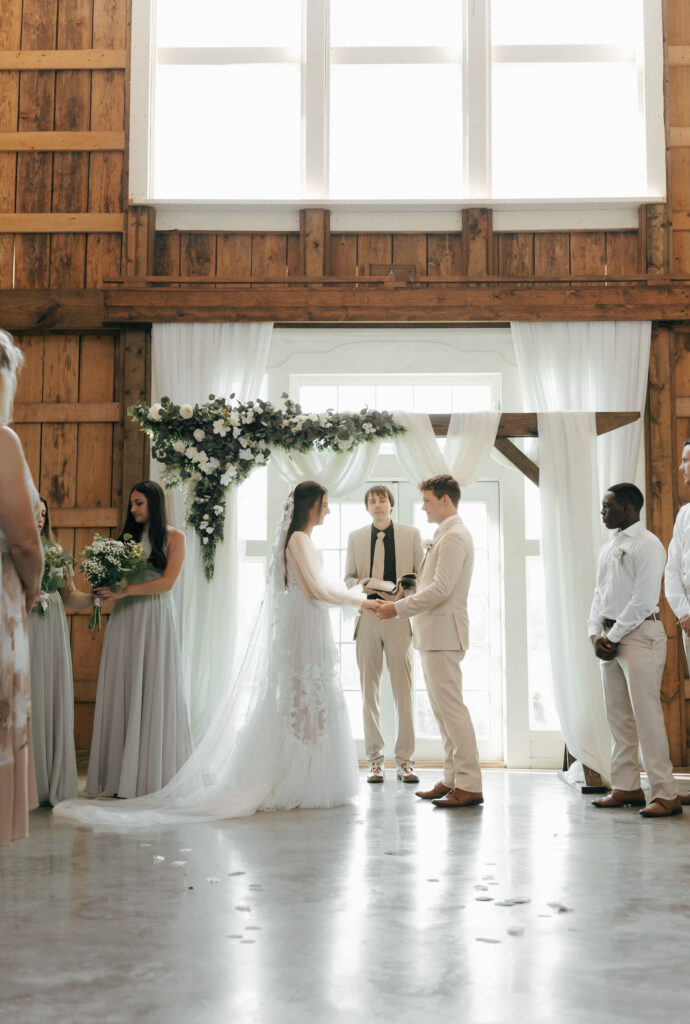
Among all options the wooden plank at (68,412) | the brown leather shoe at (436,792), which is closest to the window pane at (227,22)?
the wooden plank at (68,412)

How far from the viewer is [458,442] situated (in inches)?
246

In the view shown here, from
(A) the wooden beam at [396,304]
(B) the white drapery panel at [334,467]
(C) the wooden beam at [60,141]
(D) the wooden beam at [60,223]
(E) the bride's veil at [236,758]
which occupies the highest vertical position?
(C) the wooden beam at [60,141]

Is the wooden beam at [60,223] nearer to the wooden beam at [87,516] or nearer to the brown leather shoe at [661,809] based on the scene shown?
the wooden beam at [87,516]

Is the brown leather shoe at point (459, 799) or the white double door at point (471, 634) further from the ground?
the white double door at point (471, 634)

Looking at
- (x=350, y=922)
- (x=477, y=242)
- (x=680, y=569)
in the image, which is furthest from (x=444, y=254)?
(x=350, y=922)

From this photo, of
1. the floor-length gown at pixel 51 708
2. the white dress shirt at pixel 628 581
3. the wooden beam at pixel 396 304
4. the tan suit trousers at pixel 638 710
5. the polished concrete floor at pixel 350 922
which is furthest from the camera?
the wooden beam at pixel 396 304

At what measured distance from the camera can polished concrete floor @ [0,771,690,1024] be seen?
239cm

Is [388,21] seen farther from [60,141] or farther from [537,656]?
[537,656]

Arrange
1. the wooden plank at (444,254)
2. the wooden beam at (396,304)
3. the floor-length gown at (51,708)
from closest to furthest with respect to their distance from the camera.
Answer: the floor-length gown at (51,708) → the wooden beam at (396,304) → the wooden plank at (444,254)

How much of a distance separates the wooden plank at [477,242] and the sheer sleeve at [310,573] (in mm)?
2704

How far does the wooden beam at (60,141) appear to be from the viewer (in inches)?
277

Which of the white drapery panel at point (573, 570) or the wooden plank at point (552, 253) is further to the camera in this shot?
the wooden plank at point (552, 253)

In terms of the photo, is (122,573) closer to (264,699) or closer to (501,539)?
(264,699)

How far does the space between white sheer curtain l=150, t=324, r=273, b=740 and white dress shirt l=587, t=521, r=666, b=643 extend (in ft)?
7.96
